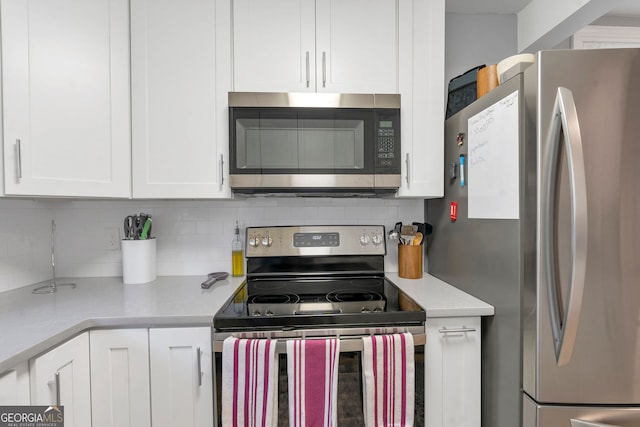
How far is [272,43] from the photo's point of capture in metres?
1.51

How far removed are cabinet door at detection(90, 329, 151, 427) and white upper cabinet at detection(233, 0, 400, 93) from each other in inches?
45.6

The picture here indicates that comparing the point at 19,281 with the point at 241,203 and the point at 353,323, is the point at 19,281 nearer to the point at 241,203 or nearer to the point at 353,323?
the point at 241,203

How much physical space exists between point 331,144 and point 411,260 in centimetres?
75

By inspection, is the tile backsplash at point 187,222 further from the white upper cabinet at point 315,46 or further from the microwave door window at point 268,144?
the white upper cabinet at point 315,46

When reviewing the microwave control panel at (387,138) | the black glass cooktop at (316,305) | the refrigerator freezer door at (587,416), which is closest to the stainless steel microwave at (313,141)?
the microwave control panel at (387,138)

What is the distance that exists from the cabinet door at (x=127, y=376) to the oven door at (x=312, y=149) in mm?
737

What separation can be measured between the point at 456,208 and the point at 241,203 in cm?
116

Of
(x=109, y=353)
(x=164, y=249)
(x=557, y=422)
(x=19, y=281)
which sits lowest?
(x=557, y=422)

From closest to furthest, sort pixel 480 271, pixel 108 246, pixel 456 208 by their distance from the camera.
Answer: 1. pixel 480 271
2. pixel 456 208
3. pixel 108 246

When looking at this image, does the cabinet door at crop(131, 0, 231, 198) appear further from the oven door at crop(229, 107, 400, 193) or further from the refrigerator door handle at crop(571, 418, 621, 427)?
the refrigerator door handle at crop(571, 418, 621, 427)

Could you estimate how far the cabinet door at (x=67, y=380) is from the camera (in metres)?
0.93

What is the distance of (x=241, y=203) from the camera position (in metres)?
1.84

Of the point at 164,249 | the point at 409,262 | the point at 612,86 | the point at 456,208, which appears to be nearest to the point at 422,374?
the point at 409,262

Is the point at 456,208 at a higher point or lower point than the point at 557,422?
higher
